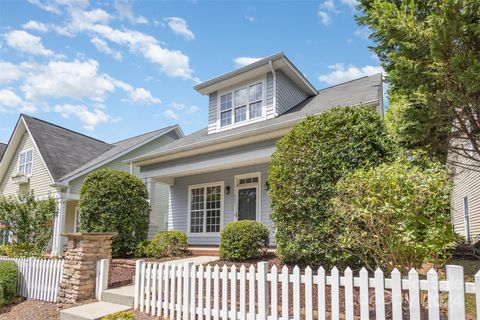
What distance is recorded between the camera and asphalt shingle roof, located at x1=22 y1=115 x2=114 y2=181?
16.1 meters

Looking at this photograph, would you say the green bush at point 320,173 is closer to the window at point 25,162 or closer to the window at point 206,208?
the window at point 206,208

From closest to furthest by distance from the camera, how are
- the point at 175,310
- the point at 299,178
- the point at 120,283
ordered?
1. the point at 175,310
2. the point at 299,178
3. the point at 120,283

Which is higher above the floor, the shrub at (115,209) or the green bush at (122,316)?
the shrub at (115,209)

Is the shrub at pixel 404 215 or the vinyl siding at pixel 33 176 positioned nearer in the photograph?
the shrub at pixel 404 215

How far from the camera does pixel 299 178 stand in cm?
611

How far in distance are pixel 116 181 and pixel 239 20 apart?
6185 mm

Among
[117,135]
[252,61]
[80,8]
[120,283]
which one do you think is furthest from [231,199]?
[117,135]

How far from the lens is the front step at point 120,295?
5586 millimetres

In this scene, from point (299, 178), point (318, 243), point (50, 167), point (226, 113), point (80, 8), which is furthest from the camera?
point (50, 167)

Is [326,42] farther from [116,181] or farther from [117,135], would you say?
[117,135]

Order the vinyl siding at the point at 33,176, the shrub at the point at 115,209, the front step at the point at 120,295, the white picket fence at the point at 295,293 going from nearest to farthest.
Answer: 1. the white picket fence at the point at 295,293
2. the front step at the point at 120,295
3. the shrub at the point at 115,209
4. the vinyl siding at the point at 33,176

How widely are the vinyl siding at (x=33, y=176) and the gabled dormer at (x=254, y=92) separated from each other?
8.62 m

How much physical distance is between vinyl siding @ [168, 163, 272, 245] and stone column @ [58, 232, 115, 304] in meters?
5.46

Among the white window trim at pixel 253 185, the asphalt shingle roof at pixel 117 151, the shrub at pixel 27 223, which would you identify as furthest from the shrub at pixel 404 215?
the asphalt shingle roof at pixel 117 151
